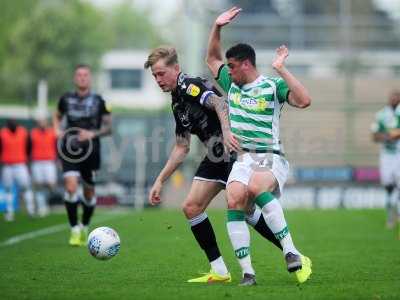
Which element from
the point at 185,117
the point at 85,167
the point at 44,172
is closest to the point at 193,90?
the point at 185,117

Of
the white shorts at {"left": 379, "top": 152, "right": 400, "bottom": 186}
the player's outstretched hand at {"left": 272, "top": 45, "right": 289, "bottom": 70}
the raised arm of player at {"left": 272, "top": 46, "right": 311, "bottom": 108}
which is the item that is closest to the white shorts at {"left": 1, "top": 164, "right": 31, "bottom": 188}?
the white shorts at {"left": 379, "top": 152, "right": 400, "bottom": 186}

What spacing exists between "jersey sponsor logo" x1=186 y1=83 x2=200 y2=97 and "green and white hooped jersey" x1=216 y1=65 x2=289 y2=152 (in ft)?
1.21

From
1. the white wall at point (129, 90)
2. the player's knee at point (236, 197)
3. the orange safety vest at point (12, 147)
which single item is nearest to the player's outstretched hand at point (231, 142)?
the player's knee at point (236, 197)

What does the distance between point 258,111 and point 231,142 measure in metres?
0.45

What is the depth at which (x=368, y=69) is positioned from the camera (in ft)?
111

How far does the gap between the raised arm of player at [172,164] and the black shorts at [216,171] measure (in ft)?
0.87

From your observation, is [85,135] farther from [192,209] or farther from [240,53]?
[240,53]

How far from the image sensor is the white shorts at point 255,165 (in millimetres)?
9078

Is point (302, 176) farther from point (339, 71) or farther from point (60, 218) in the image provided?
point (60, 218)

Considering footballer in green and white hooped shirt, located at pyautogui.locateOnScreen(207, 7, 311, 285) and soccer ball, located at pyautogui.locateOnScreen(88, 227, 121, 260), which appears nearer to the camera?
footballer in green and white hooped shirt, located at pyautogui.locateOnScreen(207, 7, 311, 285)

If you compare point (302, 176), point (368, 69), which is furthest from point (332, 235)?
point (368, 69)

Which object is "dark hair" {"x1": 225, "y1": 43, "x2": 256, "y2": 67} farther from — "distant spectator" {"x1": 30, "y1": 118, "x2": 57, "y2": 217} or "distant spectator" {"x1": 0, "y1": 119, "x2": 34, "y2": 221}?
"distant spectator" {"x1": 30, "y1": 118, "x2": 57, "y2": 217}

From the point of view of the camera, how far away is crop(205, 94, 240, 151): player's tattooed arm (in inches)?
350

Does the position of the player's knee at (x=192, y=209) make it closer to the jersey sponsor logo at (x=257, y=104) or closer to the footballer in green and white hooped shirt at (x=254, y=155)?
the footballer in green and white hooped shirt at (x=254, y=155)
